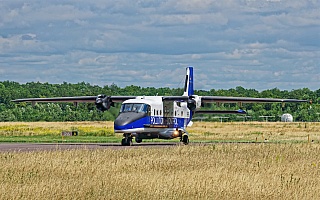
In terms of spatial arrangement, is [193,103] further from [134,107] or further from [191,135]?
[191,135]

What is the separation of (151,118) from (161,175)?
21373 millimetres

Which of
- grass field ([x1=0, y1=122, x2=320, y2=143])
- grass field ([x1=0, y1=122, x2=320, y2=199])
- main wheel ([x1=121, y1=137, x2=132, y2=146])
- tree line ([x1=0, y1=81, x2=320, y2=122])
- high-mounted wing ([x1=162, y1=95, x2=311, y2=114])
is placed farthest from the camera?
tree line ([x1=0, y1=81, x2=320, y2=122])

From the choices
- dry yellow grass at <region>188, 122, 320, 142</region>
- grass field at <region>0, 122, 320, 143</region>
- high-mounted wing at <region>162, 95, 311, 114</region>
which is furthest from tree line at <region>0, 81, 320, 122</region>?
high-mounted wing at <region>162, 95, 311, 114</region>

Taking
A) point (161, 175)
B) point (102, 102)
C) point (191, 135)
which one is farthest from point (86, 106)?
point (161, 175)

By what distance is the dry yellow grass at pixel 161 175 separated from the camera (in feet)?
59.8

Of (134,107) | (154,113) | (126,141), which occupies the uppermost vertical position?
(134,107)

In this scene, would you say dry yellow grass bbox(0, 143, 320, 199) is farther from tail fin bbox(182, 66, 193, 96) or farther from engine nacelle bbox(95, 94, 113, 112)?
tail fin bbox(182, 66, 193, 96)

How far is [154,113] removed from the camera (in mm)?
44062

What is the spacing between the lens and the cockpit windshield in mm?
42438

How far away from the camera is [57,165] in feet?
81.4

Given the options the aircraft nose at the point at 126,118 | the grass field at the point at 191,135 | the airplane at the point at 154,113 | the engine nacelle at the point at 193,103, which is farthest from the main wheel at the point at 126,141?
the grass field at the point at 191,135

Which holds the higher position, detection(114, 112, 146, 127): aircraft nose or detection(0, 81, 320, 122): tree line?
detection(0, 81, 320, 122): tree line

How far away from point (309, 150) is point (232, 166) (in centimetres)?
970

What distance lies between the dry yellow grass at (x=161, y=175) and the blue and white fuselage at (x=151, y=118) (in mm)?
8760
